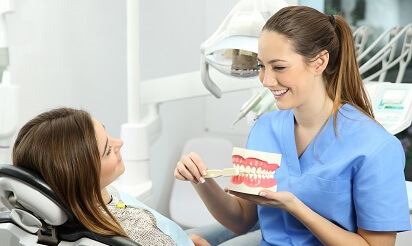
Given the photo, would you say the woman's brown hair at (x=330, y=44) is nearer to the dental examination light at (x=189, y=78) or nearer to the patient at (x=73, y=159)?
the dental examination light at (x=189, y=78)

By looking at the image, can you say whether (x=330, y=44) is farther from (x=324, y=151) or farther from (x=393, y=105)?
(x=393, y=105)

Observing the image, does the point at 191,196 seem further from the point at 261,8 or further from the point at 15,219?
the point at 15,219

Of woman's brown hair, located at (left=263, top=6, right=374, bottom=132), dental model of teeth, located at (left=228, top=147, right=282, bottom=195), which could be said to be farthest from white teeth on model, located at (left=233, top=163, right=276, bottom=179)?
woman's brown hair, located at (left=263, top=6, right=374, bottom=132)

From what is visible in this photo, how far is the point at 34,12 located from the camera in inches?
86.6

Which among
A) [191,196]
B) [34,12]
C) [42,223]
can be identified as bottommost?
[191,196]

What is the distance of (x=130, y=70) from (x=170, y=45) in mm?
1051

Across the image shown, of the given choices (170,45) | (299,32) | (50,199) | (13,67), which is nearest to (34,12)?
(13,67)

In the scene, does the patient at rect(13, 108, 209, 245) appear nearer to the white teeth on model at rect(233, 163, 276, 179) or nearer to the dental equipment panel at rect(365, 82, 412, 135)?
the white teeth on model at rect(233, 163, 276, 179)

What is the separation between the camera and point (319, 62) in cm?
152

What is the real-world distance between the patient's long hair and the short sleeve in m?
0.64

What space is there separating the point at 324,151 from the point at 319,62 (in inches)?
9.2

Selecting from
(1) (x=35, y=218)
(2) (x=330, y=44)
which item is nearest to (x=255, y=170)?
(2) (x=330, y=44)

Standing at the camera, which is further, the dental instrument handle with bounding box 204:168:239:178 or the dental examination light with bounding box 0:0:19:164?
the dental examination light with bounding box 0:0:19:164

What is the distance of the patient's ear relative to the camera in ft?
4.97
